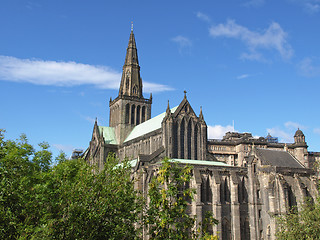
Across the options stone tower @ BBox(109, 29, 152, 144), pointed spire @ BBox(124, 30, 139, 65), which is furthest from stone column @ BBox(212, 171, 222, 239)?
pointed spire @ BBox(124, 30, 139, 65)

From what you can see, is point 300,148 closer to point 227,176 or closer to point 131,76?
point 131,76

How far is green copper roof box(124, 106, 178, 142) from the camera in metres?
87.1

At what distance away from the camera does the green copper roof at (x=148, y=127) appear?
87125mm

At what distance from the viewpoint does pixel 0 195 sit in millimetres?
25688

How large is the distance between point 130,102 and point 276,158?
4913cm

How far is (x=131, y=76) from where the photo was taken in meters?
108

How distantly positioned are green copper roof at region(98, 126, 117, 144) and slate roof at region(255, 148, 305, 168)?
48043mm

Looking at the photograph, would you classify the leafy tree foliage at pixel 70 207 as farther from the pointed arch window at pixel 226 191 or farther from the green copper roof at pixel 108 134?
the green copper roof at pixel 108 134

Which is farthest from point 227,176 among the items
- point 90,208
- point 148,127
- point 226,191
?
point 90,208

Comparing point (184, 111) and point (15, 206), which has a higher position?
point (184, 111)

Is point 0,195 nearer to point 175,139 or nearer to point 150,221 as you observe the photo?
point 150,221

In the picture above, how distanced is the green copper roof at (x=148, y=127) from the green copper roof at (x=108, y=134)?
5467 mm

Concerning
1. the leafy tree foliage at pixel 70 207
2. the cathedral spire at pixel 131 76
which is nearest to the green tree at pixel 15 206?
the leafy tree foliage at pixel 70 207

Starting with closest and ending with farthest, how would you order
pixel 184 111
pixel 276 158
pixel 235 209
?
pixel 235 209 < pixel 276 158 < pixel 184 111
